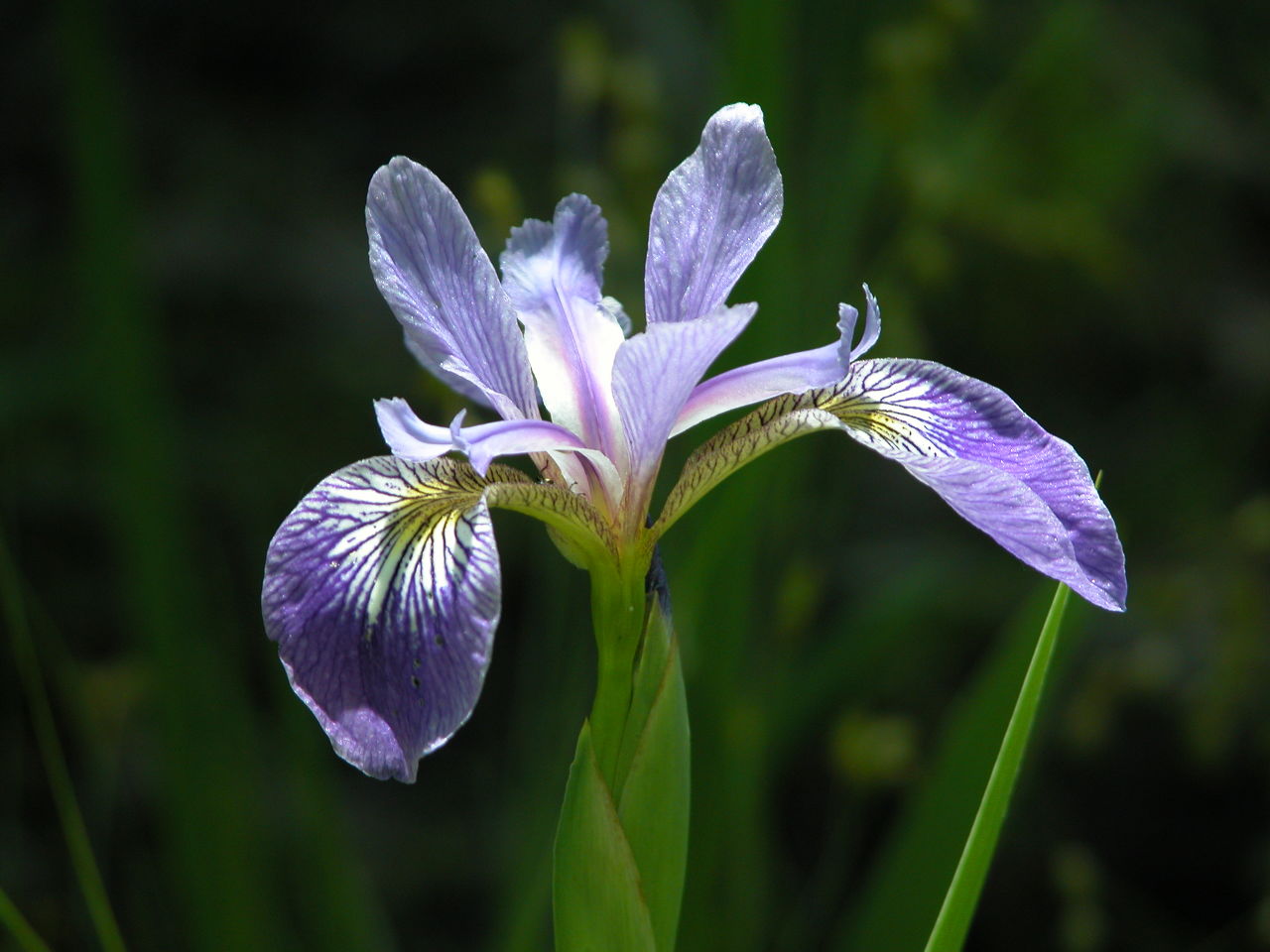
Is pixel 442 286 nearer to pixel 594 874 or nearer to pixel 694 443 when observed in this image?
pixel 594 874

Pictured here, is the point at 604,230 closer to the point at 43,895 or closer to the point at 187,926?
the point at 187,926

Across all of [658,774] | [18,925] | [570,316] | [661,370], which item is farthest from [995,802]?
[18,925]

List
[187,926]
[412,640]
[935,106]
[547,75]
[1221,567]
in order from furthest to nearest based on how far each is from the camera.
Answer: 1. [547,75]
2. [935,106]
3. [1221,567]
4. [187,926]
5. [412,640]

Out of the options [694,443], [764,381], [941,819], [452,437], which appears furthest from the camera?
[694,443]

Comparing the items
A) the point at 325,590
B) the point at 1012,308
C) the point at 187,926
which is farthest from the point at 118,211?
the point at 1012,308

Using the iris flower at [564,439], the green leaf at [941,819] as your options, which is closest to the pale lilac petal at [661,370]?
the iris flower at [564,439]

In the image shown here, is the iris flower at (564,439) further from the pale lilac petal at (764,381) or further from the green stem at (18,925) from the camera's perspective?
the green stem at (18,925)
